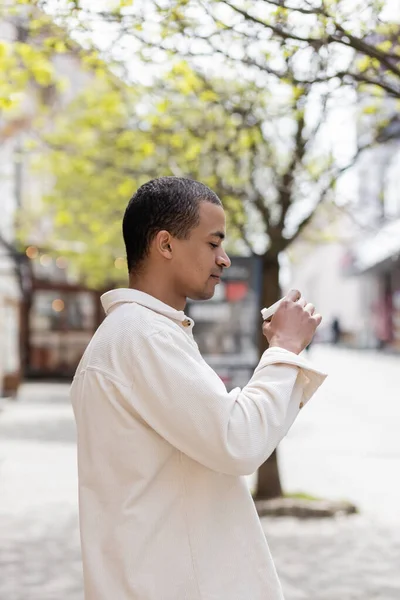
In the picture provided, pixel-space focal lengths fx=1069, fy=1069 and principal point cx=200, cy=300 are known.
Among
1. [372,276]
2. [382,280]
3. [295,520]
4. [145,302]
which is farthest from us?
[372,276]

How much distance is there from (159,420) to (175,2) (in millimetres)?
4153

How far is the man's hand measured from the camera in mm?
2191

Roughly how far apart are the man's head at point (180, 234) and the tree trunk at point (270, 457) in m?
7.17

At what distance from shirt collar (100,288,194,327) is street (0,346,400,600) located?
4.49 m

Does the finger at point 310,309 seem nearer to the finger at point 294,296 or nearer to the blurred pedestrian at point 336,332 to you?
the finger at point 294,296

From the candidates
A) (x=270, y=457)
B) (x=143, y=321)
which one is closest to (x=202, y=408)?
(x=143, y=321)

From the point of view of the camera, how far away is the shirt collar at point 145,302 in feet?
7.15

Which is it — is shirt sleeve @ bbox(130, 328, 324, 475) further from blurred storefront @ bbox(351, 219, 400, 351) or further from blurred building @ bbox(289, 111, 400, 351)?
blurred storefront @ bbox(351, 219, 400, 351)

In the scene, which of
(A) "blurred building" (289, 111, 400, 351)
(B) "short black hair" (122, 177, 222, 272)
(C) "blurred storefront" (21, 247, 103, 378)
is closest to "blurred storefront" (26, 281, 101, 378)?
(C) "blurred storefront" (21, 247, 103, 378)

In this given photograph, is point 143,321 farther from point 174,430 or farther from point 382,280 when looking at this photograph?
point 382,280

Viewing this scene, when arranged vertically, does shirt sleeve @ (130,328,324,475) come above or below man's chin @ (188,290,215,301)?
below

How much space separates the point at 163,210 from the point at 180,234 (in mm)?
61

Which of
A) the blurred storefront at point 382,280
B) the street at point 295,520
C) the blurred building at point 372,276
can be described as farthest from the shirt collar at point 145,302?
the blurred storefront at point 382,280

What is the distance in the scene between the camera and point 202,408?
6.66 ft
